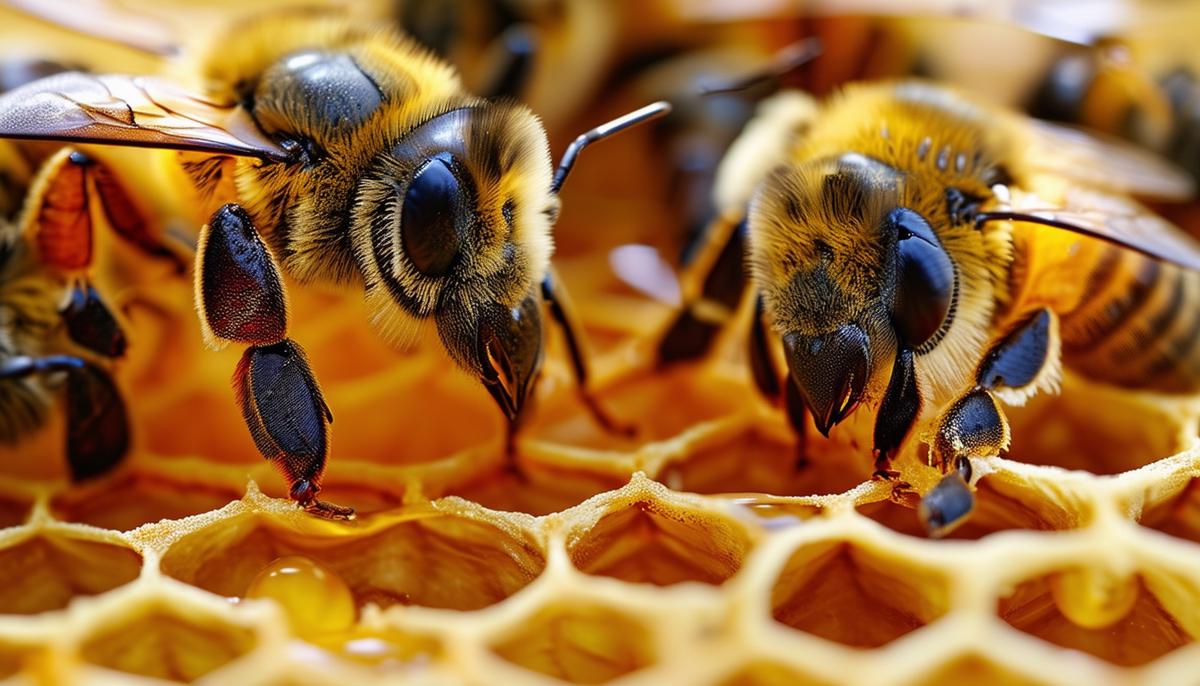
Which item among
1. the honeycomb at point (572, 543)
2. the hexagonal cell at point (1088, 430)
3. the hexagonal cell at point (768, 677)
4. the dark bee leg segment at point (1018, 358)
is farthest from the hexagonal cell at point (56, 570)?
the hexagonal cell at point (1088, 430)

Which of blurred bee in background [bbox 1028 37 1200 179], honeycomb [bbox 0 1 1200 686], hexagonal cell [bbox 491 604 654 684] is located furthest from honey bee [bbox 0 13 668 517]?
blurred bee in background [bbox 1028 37 1200 179]

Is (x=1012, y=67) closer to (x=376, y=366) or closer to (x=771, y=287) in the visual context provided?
(x=771, y=287)

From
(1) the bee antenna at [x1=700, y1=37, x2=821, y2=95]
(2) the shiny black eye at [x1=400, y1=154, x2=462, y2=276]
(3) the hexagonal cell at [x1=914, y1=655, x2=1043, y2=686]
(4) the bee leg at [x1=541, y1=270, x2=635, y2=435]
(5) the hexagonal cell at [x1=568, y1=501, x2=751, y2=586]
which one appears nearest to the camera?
(3) the hexagonal cell at [x1=914, y1=655, x2=1043, y2=686]

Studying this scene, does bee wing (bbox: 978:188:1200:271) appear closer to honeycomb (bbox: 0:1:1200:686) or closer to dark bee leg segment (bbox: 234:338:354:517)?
honeycomb (bbox: 0:1:1200:686)

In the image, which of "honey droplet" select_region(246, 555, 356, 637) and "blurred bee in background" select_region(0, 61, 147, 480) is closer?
"honey droplet" select_region(246, 555, 356, 637)

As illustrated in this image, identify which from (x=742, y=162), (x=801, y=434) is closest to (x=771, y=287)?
(x=801, y=434)

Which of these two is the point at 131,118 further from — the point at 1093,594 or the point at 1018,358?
the point at 1093,594
